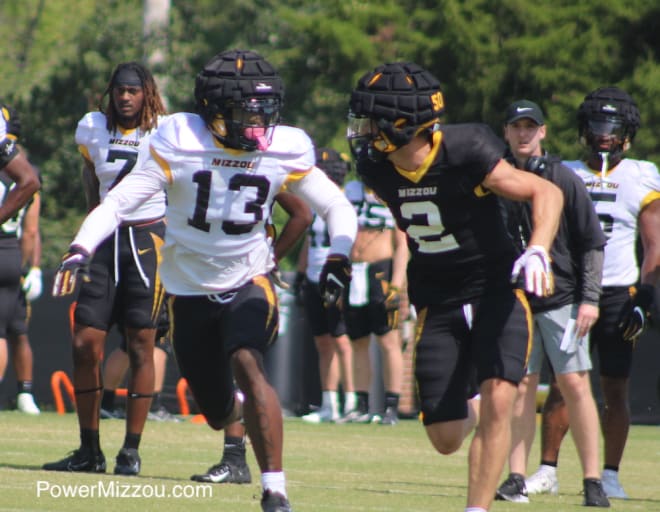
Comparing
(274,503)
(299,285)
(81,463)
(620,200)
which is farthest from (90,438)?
(299,285)

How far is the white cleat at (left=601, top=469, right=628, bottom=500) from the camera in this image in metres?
7.74

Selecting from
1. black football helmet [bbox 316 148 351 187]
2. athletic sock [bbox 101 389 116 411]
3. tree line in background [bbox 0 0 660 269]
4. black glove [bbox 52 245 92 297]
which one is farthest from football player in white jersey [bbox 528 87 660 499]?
tree line in background [bbox 0 0 660 269]

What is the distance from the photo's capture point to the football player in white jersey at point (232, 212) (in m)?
6.08

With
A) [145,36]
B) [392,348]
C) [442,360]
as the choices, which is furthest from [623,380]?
[145,36]

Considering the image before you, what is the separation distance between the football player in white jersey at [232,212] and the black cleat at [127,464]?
1.28 meters

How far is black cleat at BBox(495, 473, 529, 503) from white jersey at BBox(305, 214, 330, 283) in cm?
498

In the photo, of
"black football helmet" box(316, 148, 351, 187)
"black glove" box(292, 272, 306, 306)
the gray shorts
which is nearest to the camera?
the gray shorts

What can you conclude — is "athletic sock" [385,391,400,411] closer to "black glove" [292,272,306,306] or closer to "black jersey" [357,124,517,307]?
"black glove" [292,272,306,306]

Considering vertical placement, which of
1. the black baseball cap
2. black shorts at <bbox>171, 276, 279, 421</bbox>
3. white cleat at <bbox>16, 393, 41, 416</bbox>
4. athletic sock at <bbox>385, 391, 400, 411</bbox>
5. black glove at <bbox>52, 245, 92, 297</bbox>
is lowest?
white cleat at <bbox>16, 393, 41, 416</bbox>

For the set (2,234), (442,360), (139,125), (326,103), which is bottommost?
(326,103)

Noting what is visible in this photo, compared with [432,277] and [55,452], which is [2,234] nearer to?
[55,452]

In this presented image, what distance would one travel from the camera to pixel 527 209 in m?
7.41

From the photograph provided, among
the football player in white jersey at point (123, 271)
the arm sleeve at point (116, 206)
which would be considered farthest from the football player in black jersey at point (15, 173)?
the arm sleeve at point (116, 206)

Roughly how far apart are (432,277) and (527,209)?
122cm
